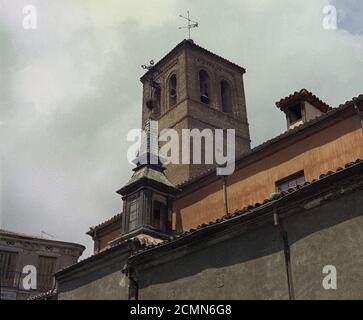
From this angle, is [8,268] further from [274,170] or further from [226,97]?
[274,170]

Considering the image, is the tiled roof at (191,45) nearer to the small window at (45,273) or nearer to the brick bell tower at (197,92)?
the brick bell tower at (197,92)

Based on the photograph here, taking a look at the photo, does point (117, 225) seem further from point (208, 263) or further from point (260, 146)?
point (208, 263)

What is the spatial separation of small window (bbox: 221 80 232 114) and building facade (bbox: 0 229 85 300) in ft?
47.2

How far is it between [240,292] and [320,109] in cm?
961

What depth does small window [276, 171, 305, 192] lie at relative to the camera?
14.8m

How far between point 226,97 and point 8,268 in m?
18.1

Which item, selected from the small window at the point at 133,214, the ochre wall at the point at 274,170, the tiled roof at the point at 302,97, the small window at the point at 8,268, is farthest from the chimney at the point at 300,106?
the small window at the point at 8,268

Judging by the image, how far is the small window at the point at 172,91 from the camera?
1261 inches

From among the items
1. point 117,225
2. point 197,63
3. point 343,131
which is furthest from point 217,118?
point 343,131

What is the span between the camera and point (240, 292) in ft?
32.6

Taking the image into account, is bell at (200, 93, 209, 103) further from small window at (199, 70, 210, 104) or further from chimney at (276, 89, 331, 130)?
chimney at (276, 89, 331, 130)

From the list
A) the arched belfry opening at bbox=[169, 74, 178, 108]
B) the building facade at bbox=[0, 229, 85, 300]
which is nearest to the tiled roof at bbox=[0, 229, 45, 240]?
the building facade at bbox=[0, 229, 85, 300]

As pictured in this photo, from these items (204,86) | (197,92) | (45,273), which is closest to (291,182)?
(197,92)

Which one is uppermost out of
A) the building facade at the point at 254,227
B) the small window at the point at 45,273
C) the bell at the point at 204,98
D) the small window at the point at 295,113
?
the bell at the point at 204,98
